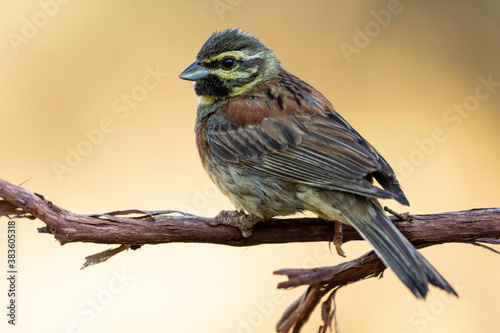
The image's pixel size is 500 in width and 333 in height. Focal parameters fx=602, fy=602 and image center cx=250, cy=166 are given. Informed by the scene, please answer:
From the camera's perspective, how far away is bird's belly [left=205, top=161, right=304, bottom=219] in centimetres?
396

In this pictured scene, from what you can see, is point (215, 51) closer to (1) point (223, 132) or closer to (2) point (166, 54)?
(1) point (223, 132)

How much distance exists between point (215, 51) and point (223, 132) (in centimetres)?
64

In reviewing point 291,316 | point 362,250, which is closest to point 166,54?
point 362,250

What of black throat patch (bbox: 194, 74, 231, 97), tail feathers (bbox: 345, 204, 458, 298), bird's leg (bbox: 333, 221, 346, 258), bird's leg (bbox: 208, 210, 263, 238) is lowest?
tail feathers (bbox: 345, 204, 458, 298)

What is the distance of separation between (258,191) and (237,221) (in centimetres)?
59

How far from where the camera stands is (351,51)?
6461mm

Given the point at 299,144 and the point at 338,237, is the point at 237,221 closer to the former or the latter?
the point at 338,237

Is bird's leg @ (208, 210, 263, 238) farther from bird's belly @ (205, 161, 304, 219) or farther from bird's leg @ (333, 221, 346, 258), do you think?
bird's leg @ (333, 221, 346, 258)

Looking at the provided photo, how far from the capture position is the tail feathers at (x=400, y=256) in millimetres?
2891

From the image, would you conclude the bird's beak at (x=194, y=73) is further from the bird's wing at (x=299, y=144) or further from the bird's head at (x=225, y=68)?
the bird's wing at (x=299, y=144)

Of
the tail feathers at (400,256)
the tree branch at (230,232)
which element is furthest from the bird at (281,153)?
the tree branch at (230,232)

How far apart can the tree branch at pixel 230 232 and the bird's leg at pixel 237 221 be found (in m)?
0.03

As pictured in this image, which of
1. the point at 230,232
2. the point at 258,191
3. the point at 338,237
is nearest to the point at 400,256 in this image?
the point at 338,237

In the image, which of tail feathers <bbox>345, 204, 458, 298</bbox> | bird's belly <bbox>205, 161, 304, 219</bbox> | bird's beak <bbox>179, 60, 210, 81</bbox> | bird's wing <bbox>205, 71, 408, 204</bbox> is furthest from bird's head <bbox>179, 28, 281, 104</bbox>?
tail feathers <bbox>345, 204, 458, 298</bbox>
